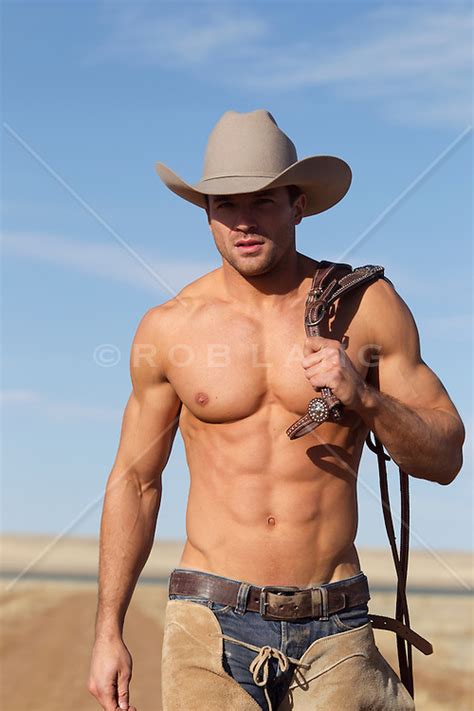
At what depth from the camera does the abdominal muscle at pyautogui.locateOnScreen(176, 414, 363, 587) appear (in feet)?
20.4

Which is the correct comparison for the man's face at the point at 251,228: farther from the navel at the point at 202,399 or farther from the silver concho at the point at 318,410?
the silver concho at the point at 318,410

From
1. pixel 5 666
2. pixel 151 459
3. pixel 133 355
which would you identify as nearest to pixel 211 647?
pixel 151 459

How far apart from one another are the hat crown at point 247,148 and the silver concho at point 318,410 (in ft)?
3.65

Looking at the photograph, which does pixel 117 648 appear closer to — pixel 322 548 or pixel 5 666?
pixel 322 548

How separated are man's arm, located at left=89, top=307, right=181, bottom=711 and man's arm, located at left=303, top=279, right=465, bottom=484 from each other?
1.04 meters

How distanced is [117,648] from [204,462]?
3.09 ft

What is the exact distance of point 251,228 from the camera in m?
6.30

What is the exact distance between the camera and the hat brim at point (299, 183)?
20.7 feet

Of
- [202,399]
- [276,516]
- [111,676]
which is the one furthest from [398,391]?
[111,676]

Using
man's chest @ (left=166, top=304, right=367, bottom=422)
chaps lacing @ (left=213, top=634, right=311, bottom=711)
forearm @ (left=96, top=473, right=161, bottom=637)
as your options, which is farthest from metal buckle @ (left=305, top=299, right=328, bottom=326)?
chaps lacing @ (left=213, top=634, right=311, bottom=711)

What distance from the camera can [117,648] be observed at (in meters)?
6.41

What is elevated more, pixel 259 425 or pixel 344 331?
pixel 344 331

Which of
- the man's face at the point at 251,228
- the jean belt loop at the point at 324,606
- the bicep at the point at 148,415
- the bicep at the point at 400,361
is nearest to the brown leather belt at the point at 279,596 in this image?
the jean belt loop at the point at 324,606

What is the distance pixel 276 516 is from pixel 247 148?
1.71m
